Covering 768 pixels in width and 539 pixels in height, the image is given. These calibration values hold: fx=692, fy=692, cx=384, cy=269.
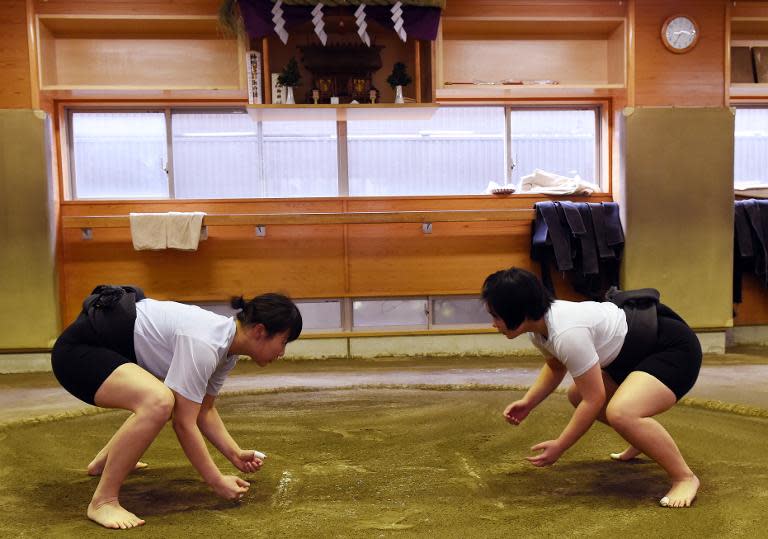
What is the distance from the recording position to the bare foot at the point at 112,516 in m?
1.63

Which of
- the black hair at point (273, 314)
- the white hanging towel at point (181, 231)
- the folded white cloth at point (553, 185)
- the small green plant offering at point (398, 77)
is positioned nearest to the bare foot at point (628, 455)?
the black hair at point (273, 314)

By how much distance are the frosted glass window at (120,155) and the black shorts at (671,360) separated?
3.32m

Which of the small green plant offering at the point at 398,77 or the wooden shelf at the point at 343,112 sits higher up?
the small green plant offering at the point at 398,77

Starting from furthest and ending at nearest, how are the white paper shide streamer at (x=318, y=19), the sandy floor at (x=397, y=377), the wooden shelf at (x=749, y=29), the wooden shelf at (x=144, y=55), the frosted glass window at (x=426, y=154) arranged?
the frosted glass window at (x=426, y=154)
the wooden shelf at (x=749, y=29)
the wooden shelf at (x=144, y=55)
the white paper shide streamer at (x=318, y=19)
the sandy floor at (x=397, y=377)

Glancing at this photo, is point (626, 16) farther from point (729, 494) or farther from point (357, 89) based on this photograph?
point (729, 494)

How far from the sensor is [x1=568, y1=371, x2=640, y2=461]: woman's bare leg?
1992 mm

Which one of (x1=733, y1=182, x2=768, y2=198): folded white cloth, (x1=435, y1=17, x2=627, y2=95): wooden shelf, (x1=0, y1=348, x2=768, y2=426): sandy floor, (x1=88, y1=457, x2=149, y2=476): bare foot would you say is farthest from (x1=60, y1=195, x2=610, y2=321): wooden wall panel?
(x1=88, y1=457, x2=149, y2=476): bare foot

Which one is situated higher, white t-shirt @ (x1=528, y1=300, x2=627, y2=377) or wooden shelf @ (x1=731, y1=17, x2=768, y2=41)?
wooden shelf @ (x1=731, y1=17, x2=768, y2=41)

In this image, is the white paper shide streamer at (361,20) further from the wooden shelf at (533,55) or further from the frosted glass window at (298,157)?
the frosted glass window at (298,157)

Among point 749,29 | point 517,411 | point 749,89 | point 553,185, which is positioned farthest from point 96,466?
point 749,29

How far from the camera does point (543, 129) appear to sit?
180 inches

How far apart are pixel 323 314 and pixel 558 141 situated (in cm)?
191

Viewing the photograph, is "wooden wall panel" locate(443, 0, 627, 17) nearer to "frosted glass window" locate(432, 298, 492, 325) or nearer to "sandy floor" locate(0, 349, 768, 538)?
"frosted glass window" locate(432, 298, 492, 325)

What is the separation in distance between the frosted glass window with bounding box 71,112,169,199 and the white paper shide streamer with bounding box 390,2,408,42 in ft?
5.24
